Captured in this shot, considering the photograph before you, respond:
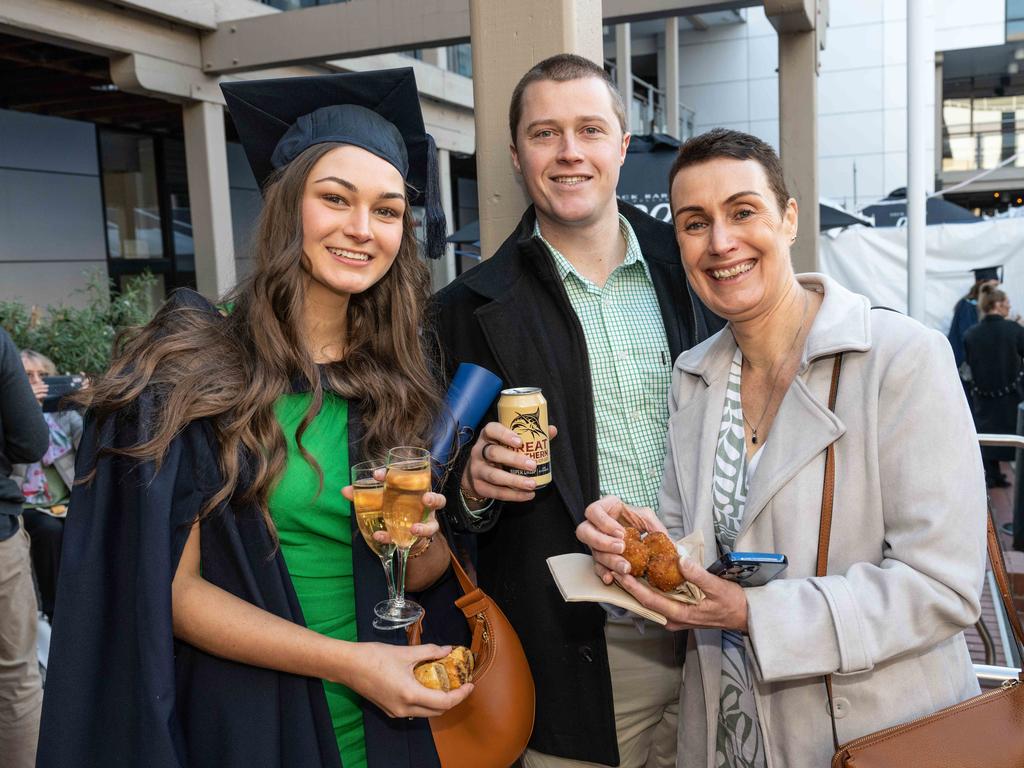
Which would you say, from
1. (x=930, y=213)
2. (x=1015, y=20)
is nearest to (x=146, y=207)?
(x=930, y=213)

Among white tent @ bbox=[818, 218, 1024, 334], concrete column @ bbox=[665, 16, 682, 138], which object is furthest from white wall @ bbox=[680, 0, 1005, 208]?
white tent @ bbox=[818, 218, 1024, 334]

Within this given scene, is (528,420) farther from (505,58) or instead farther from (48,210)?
(48,210)

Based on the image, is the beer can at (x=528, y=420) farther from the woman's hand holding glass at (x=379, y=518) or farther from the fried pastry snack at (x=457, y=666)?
the fried pastry snack at (x=457, y=666)

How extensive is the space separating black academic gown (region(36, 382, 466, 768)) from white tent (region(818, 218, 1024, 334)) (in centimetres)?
1145

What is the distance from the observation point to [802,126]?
604 cm

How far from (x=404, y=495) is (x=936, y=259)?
11.9 metres

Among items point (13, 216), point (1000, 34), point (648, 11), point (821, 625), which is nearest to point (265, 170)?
point (821, 625)

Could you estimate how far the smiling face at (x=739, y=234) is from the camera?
1.91m

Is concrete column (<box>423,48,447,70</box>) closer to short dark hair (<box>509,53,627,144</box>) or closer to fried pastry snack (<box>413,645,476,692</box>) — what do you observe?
short dark hair (<box>509,53,627,144</box>)

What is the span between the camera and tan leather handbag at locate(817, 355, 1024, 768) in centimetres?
157

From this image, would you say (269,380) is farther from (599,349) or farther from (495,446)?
(599,349)

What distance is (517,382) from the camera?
2.35 meters

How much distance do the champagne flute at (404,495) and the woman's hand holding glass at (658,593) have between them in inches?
14.6

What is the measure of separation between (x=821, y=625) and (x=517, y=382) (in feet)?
3.40
